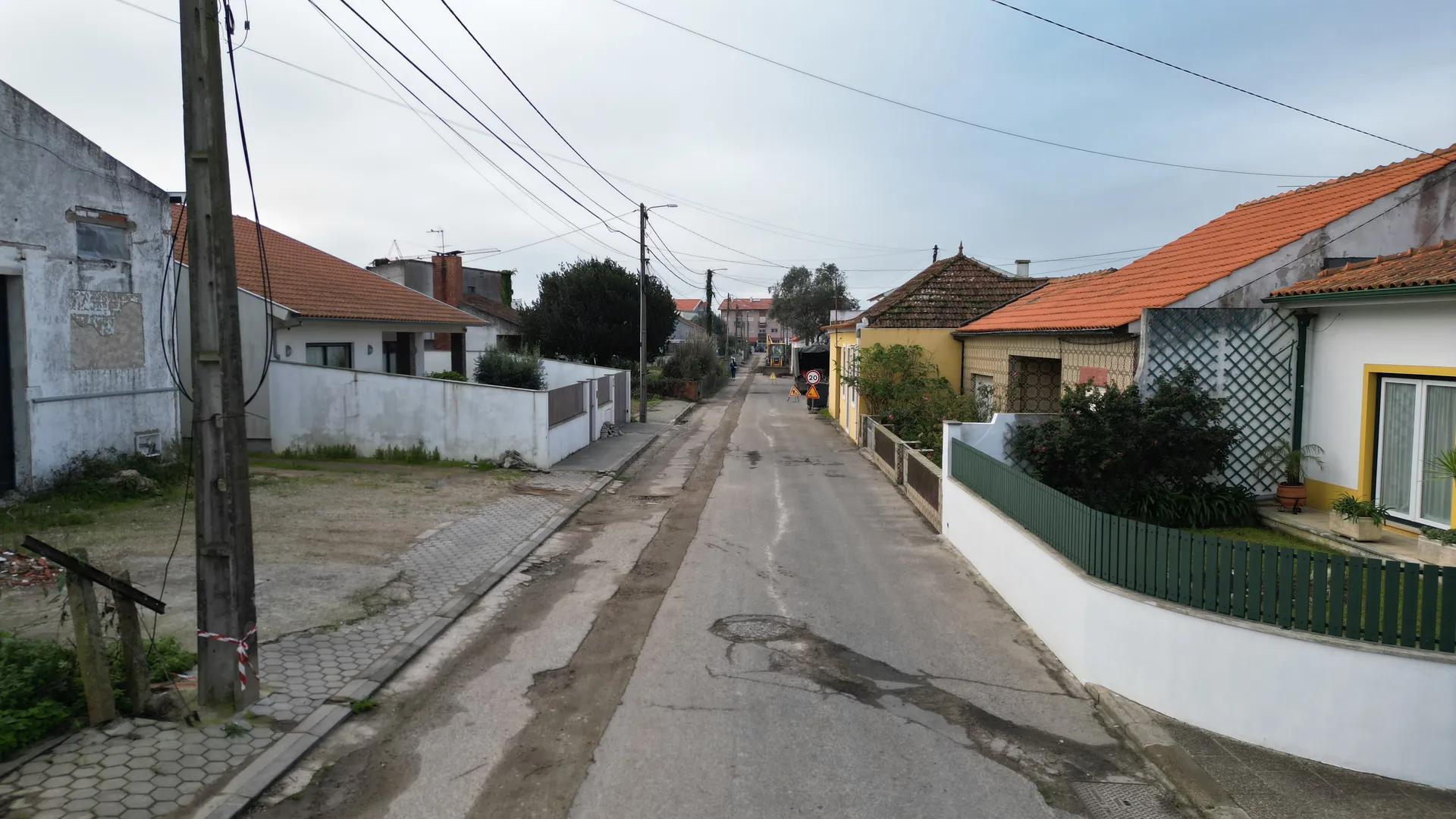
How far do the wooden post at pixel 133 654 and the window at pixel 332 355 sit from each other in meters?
15.9

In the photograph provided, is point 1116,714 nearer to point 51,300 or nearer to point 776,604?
point 776,604

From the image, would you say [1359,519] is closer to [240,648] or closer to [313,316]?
[240,648]

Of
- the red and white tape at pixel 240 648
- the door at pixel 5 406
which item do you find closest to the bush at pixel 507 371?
the door at pixel 5 406

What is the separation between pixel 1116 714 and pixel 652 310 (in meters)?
38.3

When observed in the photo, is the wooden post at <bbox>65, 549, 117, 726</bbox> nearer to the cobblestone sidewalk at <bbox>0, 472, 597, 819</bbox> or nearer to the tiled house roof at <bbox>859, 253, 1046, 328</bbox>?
the cobblestone sidewalk at <bbox>0, 472, 597, 819</bbox>

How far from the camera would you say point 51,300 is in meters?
12.4

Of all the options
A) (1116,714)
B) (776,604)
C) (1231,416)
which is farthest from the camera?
(1231,416)

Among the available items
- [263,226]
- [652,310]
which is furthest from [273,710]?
[652,310]

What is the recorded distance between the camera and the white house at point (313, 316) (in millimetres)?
18734

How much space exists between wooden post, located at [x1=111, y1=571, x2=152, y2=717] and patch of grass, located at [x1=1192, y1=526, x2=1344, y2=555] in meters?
10.5

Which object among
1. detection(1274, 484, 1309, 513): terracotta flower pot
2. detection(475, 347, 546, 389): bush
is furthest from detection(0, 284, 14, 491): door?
detection(1274, 484, 1309, 513): terracotta flower pot

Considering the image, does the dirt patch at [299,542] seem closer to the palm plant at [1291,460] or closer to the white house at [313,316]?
the white house at [313,316]

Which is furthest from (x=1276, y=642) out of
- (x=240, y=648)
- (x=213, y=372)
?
(x=213, y=372)

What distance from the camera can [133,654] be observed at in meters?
5.73
